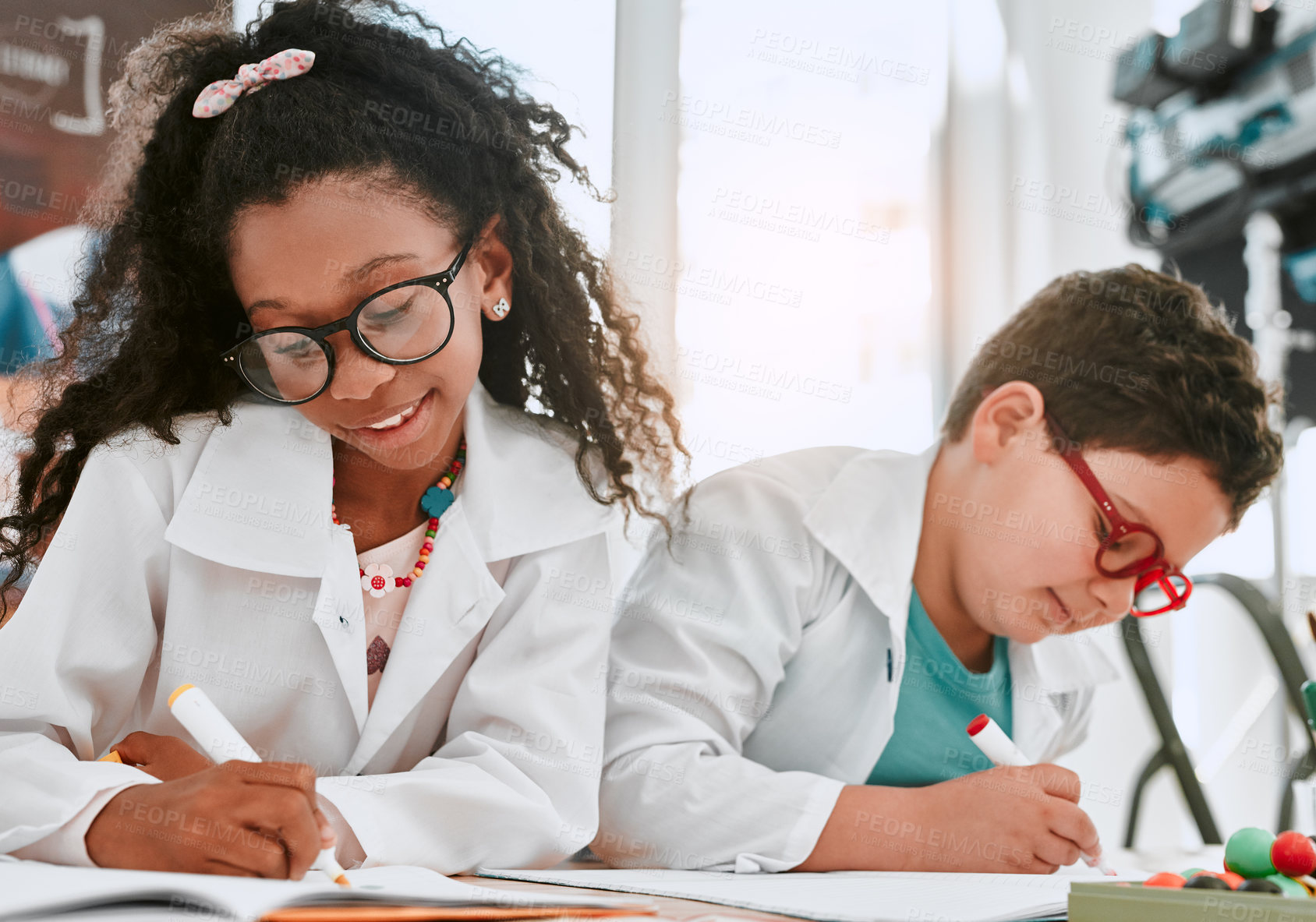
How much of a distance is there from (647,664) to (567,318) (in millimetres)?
321

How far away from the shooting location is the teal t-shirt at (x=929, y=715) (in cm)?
100

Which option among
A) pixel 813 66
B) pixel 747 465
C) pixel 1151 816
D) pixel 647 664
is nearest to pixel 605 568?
pixel 647 664

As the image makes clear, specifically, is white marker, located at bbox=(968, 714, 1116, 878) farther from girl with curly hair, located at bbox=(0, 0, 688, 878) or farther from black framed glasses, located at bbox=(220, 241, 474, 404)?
black framed glasses, located at bbox=(220, 241, 474, 404)

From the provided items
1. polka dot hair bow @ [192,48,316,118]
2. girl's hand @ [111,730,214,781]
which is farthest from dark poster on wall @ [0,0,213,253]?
girl's hand @ [111,730,214,781]

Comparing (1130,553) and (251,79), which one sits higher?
(251,79)

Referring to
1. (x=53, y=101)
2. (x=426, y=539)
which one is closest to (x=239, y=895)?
(x=426, y=539)

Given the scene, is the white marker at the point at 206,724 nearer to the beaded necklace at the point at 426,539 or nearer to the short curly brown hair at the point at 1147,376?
the beaded necklace at the point at 426,539

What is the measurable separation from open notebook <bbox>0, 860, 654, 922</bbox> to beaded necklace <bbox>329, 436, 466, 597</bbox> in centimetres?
31

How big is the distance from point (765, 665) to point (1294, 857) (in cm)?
39

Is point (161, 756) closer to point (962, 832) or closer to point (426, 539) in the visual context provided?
point (426, 539)

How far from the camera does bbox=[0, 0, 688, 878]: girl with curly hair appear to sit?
731 millimetres

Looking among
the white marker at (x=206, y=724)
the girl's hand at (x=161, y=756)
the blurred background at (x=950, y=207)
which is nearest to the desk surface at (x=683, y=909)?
the white marker at (x=206, y=724)

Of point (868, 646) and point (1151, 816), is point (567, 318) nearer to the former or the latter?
point (868, 646)

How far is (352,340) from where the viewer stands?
0.75m
